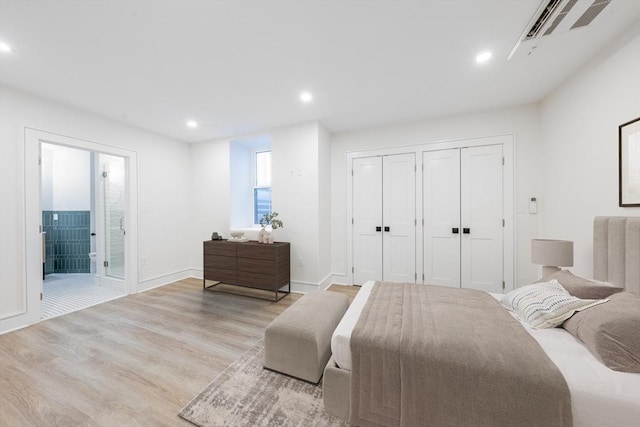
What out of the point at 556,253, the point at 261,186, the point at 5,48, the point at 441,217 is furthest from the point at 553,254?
the point at 5,48

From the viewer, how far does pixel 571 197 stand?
2.53 meters

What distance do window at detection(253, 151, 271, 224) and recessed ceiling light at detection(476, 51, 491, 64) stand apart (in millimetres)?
3641

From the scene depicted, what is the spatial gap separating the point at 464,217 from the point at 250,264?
3289mm

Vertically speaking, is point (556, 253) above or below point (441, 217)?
below

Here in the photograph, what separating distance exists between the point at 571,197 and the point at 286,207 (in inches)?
141

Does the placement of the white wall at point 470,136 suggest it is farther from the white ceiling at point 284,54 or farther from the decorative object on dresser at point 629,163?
the decorative object on dresser at point 629,163

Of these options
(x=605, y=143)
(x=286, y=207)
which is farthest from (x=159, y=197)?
A: (x=605, y=143)

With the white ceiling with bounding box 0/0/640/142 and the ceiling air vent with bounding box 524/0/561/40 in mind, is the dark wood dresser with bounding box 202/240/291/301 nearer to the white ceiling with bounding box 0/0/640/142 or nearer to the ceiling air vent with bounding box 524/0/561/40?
the white ceiling with bounding box 0/0/640/142

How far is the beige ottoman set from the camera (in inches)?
69.7

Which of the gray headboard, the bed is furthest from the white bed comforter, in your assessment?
the gray headboard

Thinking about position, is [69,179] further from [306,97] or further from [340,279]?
[340,279]

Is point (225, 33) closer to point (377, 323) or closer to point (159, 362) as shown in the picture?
point (377, 323)

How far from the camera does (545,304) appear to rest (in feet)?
5.20

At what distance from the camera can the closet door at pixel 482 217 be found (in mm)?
3271
